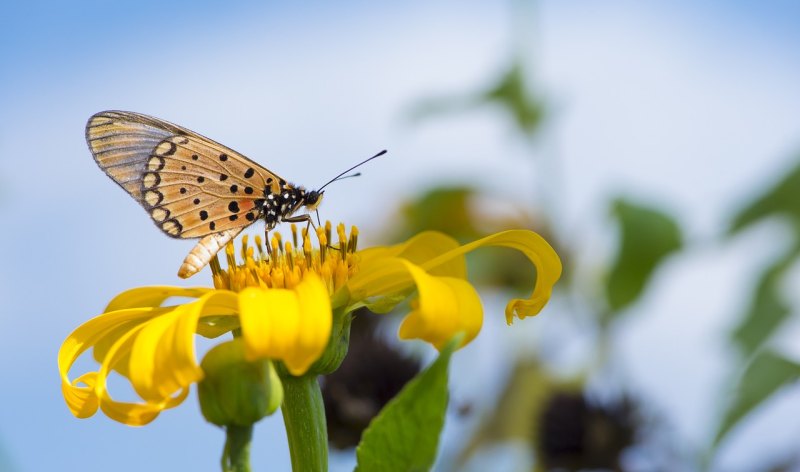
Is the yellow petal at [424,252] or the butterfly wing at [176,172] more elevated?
the butterfly wing at [176,172]

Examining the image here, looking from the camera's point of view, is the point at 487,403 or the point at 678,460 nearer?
the point at 678,460

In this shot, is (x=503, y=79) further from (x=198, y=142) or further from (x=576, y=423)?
(x=198, y=142)

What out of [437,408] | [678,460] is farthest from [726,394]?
→ [437,408]

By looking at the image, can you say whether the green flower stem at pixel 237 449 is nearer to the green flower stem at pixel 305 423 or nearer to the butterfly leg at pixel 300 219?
the green flower stem at pixel 305 423

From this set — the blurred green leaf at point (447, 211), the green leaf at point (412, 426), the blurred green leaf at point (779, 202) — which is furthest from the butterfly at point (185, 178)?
the blurred green leaf at point (779, 202)

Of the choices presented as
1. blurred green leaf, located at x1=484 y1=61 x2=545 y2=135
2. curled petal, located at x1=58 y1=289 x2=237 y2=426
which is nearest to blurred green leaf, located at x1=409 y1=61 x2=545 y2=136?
blurred green leaf, located at x1=484 y1=61 x2=545 y2=135

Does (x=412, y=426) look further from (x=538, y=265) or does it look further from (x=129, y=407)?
(x=538, y=265)

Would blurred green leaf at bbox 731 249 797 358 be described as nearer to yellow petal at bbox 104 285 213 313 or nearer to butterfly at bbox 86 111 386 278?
butterfly at bbox 86 111 386 278
